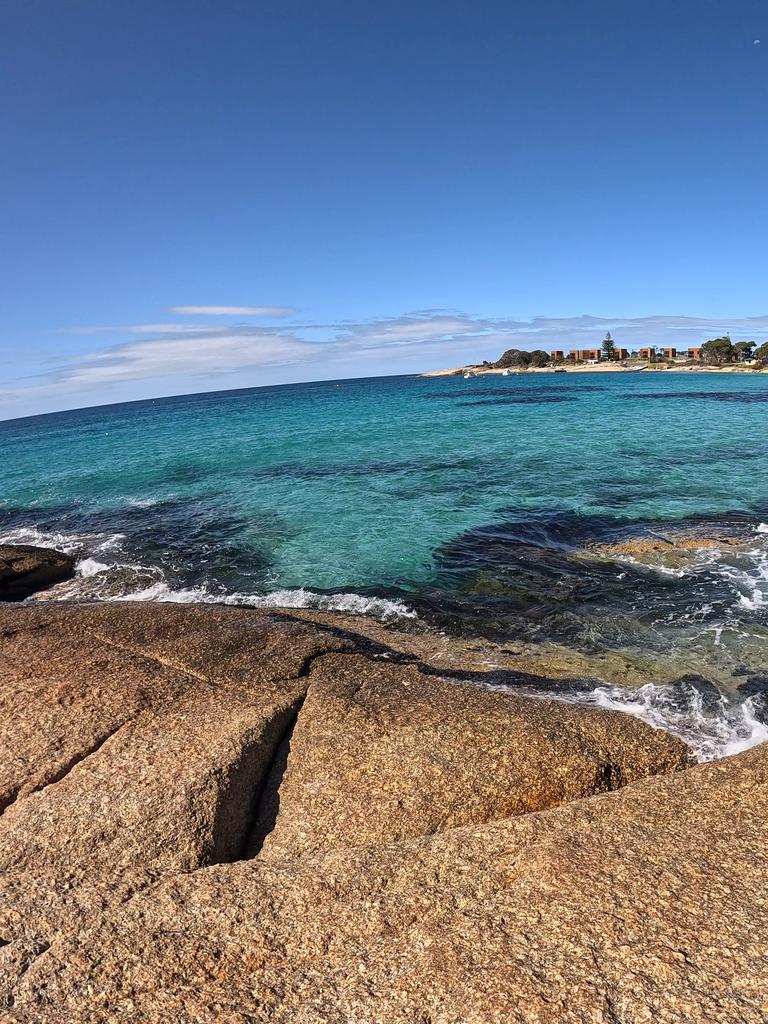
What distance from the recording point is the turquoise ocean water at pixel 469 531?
12039 mm

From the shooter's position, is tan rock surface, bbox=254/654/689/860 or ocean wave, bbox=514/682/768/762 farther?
ocean wave, bbox=514/682/768/762

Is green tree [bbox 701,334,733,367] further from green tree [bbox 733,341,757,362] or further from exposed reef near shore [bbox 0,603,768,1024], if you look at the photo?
exposed reef near shore [bbox 0,603,768,1024]

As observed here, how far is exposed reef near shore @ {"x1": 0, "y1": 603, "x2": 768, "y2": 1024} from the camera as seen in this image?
3637mm

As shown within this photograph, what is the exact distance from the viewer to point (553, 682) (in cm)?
942

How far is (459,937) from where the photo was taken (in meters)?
4.04

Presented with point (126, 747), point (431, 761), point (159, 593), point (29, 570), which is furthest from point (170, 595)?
point (431, 761)

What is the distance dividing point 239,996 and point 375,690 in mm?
4661

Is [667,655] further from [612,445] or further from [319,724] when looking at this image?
[612,445]

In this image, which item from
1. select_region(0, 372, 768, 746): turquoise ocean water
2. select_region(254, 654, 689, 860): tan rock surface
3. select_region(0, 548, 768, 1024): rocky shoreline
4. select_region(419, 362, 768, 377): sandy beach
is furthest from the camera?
select_region(419, 362, 768, 377): sandy beach

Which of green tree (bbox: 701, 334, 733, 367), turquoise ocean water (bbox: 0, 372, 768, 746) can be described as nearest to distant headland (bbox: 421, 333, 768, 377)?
green tree (bbox: 701, 334, 733, 367)

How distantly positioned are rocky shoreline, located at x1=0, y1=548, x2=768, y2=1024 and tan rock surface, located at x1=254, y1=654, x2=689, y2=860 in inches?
1.2

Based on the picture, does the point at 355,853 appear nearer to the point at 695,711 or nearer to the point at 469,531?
the point at 695,711

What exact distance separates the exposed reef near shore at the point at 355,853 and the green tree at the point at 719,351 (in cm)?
14620

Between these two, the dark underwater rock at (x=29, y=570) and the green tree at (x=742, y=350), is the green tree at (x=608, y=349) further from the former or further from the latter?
the dark underwater rock at (x=29, y=570)
